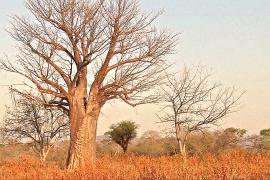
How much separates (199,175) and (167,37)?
1113 centimetres

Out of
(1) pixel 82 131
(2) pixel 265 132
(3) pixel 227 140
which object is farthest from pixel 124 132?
(1) pixel 82 131

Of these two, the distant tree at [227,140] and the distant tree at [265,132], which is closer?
the distant tree at [227,140]

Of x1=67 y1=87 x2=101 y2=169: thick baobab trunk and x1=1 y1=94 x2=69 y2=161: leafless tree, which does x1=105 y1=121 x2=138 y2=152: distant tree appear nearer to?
x1=1 y1=94 x2=69 y2=161: leafless tree

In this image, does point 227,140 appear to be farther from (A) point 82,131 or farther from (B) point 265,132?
(A) point 82,131

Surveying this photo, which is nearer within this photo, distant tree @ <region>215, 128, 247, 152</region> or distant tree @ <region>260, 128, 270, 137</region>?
distant tree @ <region>215, 128, 247, 152</region>

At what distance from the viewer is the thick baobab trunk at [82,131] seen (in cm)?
1681

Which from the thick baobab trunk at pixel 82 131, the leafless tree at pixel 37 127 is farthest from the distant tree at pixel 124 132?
the thick baobab trunk at pixel 82 131

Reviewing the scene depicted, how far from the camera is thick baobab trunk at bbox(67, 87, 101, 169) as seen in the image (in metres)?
16.8

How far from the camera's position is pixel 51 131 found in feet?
99.6

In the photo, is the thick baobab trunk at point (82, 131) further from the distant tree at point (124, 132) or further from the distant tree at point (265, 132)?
the distant tree at point (265, 132)

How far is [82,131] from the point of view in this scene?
55.6 ft

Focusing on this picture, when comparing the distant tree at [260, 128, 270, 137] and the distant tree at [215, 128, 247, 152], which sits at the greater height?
the distant tree at [260, 128, 270, 137]

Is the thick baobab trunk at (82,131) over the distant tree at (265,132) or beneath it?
beneath

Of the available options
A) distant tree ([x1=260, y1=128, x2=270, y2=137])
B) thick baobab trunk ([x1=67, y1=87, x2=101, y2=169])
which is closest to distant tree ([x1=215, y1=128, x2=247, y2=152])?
distant tree ([x1=260, y1=128, x2=270, y2=137])
